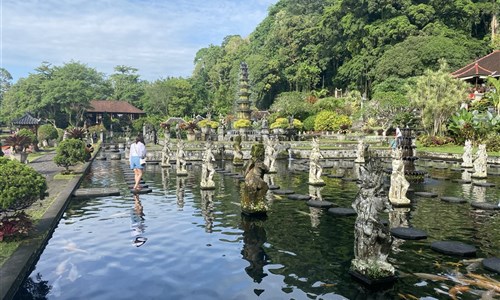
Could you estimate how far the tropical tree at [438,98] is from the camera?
3841 cm

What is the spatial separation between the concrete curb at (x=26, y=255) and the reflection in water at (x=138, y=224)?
2172mm

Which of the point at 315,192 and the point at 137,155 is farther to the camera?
the point at 137,155

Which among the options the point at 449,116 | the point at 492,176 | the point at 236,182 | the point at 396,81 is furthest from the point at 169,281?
the point at 396,81

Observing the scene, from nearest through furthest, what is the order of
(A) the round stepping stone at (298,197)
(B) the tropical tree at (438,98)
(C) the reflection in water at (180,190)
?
(C) the reflection in water at (180,190) < (A) the round stepping stone at (298,197) < (B) the tropical tree at (438,98)

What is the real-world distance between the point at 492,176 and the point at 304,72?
50.6 meters

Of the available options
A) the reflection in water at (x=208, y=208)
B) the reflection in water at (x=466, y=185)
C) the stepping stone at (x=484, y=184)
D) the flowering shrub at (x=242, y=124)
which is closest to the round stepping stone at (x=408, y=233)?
the reflection in water at (x=208, y=208)

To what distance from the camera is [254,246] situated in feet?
32.1

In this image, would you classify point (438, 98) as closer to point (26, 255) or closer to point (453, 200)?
point (453, 200)

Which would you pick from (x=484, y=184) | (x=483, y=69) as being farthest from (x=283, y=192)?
(x=483, y=69)

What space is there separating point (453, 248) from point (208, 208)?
310 inches

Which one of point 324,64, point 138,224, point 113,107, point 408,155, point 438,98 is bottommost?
point 138,224

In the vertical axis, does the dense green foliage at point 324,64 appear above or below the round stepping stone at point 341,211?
above

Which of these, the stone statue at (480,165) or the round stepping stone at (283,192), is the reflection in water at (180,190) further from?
the stone statue at (480,165)

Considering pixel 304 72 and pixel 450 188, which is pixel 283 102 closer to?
pixel 304 72
